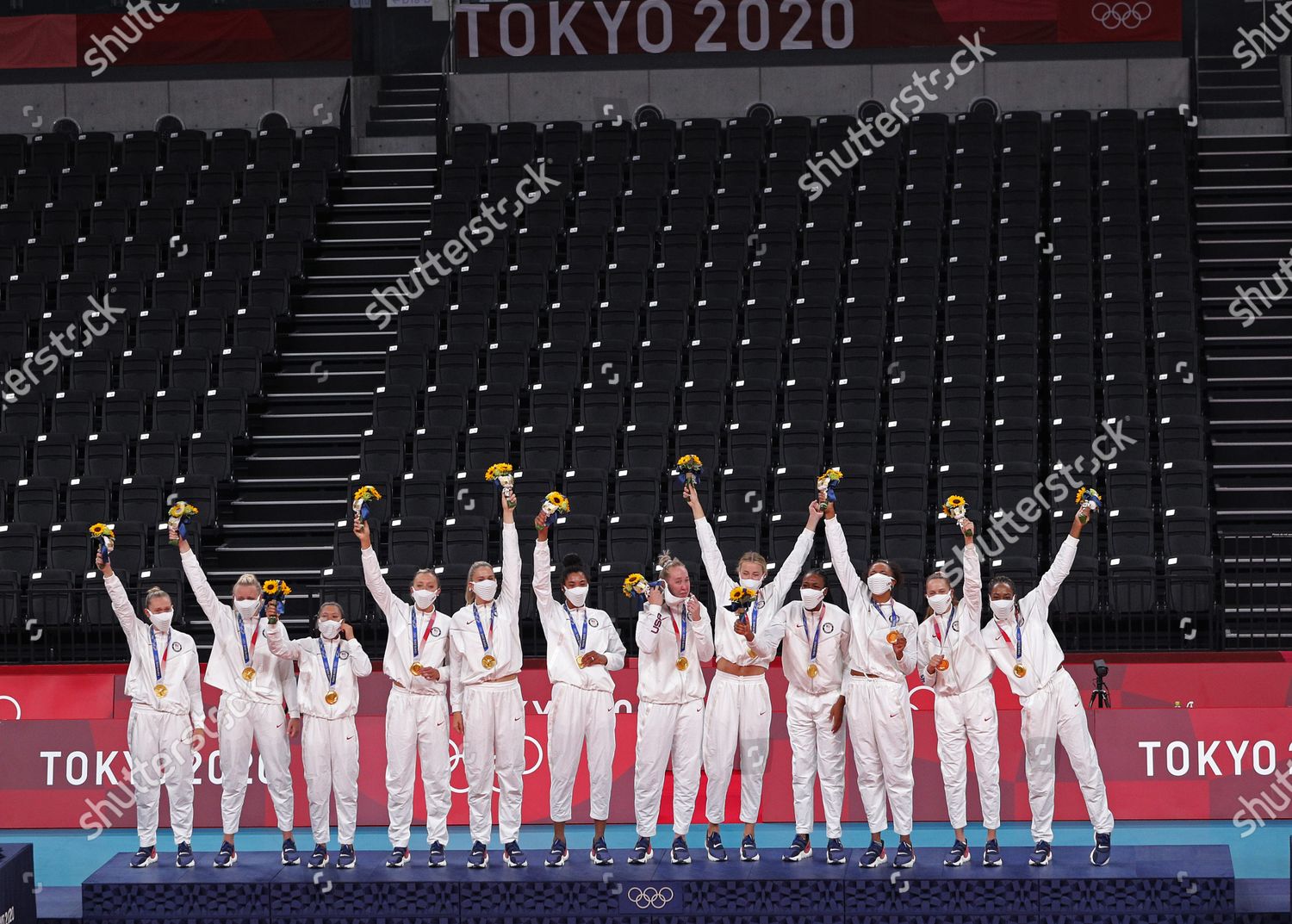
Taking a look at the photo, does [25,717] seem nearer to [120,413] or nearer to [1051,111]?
[120,413]

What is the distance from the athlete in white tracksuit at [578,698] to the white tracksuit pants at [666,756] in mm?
270

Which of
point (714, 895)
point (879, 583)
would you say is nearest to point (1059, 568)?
point (879, 583)

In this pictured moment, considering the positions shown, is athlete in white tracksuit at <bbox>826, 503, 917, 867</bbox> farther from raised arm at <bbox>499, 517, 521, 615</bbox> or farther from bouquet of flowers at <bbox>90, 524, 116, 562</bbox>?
bouquet of flowers at <bbox>90, 524, 116, 562</bbox>

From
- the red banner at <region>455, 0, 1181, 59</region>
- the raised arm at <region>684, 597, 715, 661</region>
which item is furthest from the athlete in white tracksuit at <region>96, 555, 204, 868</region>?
the red banner at <region>455, 0, 1181, 59</region>

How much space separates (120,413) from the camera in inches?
749

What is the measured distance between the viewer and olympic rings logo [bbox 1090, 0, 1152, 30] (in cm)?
2317

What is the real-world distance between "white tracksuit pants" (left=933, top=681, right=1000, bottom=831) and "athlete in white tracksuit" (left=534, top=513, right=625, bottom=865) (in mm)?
2312

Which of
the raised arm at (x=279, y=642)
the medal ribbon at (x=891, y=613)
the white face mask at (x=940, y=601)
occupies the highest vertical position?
the white face mask at (x=940, y=601)

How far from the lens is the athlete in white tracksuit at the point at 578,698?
1166 centimetres

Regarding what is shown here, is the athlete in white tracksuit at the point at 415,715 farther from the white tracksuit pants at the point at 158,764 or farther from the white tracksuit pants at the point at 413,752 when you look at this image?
the white tracksuit pants at the point at 158,764

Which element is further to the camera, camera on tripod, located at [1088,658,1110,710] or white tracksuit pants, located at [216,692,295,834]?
camera on tripod, located at [1088,658,1110,710]

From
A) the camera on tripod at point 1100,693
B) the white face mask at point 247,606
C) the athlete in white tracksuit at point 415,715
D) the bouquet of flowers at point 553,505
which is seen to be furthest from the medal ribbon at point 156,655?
the camera on tripod at point 1100,693

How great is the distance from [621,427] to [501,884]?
841 centimetres

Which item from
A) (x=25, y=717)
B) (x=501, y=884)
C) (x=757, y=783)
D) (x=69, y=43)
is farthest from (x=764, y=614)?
(x=69, y=43)
